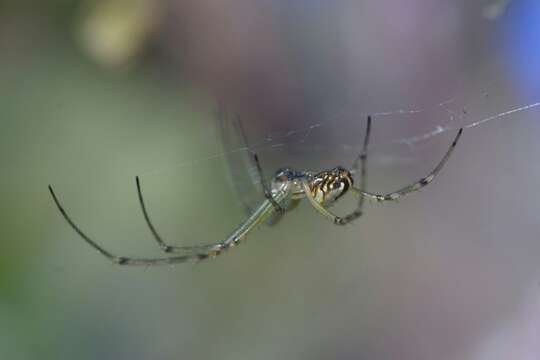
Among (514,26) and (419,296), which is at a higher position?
(514,26)

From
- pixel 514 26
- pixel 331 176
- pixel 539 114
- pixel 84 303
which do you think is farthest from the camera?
pixel 84 303

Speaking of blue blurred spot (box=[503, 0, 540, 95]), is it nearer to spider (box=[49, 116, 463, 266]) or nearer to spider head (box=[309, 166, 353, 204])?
spider (box=[49, 116, 463, 266])

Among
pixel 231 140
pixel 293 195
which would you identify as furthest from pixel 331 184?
pixel 231 140

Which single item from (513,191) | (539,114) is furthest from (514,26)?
(513,191)

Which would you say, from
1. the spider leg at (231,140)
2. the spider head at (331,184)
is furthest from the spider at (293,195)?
the spider leg at (231,140)

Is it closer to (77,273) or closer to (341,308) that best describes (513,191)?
(341,308)

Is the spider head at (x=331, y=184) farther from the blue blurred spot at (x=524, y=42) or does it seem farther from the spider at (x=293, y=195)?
the blue blurred spot at (x=524, y=42)
